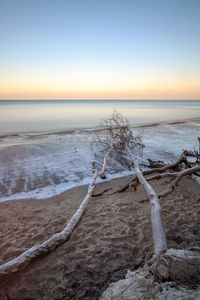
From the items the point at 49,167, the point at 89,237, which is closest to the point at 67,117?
the point at 49,167

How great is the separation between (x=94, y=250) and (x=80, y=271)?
403 millimetres

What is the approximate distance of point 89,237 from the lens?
3010mm

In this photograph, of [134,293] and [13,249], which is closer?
[134,293]

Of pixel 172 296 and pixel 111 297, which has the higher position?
pixel 172 296

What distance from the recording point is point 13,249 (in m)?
2.85

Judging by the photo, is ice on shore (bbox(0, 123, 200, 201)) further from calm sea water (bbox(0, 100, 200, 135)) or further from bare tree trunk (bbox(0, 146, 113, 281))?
calm sea water (bbox(0, 100, 200, 135))

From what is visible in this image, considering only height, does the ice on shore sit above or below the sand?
above

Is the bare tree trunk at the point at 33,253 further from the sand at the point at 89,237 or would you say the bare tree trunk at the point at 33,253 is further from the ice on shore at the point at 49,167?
the ice on shore at the point at 49,167

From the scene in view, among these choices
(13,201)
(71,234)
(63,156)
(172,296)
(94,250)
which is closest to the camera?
(172,296)

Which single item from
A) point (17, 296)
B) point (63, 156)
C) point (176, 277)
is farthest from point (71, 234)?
point (63, 156)

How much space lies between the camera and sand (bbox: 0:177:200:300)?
218 centimetres

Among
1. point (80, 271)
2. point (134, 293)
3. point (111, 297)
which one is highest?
point (134, 293)

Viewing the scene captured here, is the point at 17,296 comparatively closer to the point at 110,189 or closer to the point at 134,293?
the point at 134,293

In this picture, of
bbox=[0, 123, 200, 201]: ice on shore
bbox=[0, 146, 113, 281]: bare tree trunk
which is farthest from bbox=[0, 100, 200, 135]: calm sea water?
bbox=[0, 146, 113, 281]: bare tree trunk
